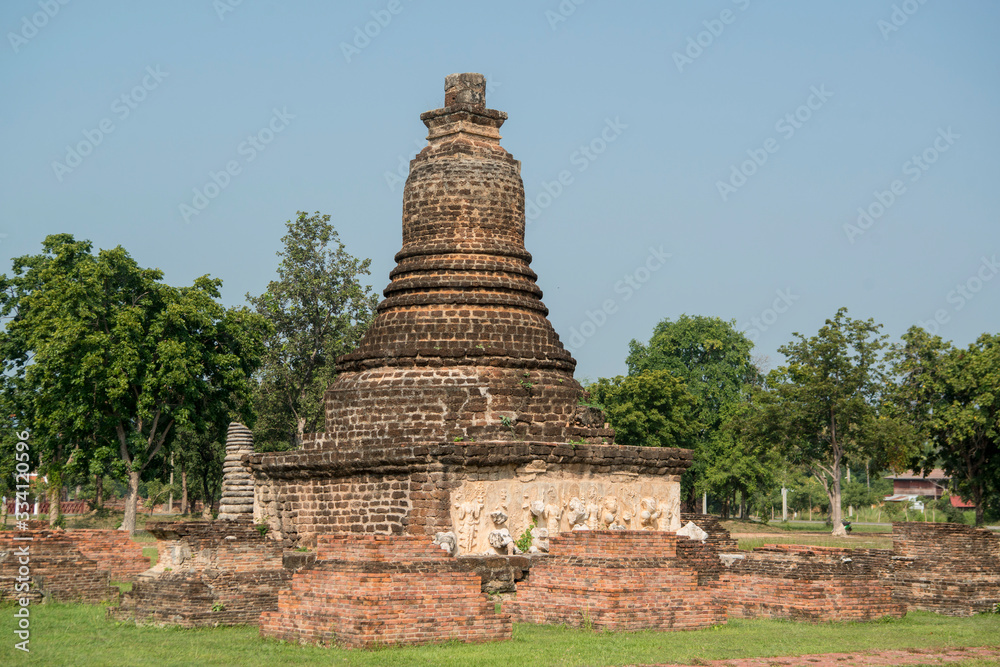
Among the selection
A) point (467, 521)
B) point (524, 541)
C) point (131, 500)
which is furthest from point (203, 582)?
point (131, 500)

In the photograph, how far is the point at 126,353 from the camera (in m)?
34.3

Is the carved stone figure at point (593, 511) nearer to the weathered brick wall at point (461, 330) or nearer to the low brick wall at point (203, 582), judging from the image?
the weathered brick wall at point (461, 330)

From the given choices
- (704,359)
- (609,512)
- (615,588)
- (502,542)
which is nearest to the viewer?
(615,588)

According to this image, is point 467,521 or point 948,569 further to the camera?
point 948,569

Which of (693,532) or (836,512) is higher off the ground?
(836,512)

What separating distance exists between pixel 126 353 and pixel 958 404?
2677 cm

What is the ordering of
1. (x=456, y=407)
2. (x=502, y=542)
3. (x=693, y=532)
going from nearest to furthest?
(x=502, y=542) < (x=456, y=407) < (x=693, y=532)

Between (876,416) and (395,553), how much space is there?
3205 centimetres

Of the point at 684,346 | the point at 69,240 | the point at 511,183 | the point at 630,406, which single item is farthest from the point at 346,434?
the point at 684,346

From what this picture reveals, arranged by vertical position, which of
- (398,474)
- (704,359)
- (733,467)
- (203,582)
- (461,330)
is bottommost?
(203,582)

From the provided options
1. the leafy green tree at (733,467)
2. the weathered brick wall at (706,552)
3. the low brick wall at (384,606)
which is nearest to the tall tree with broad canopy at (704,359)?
the leafy green tree at (733,467)

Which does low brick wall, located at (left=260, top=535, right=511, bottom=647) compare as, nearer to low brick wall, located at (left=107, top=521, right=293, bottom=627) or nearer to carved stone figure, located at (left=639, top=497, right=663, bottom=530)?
low brick wall, located at (left=107, top=521, right=293, bottom=627)

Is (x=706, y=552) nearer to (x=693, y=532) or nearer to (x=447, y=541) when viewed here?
(x=693, y=532)

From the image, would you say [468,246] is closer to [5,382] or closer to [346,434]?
[346,434]
